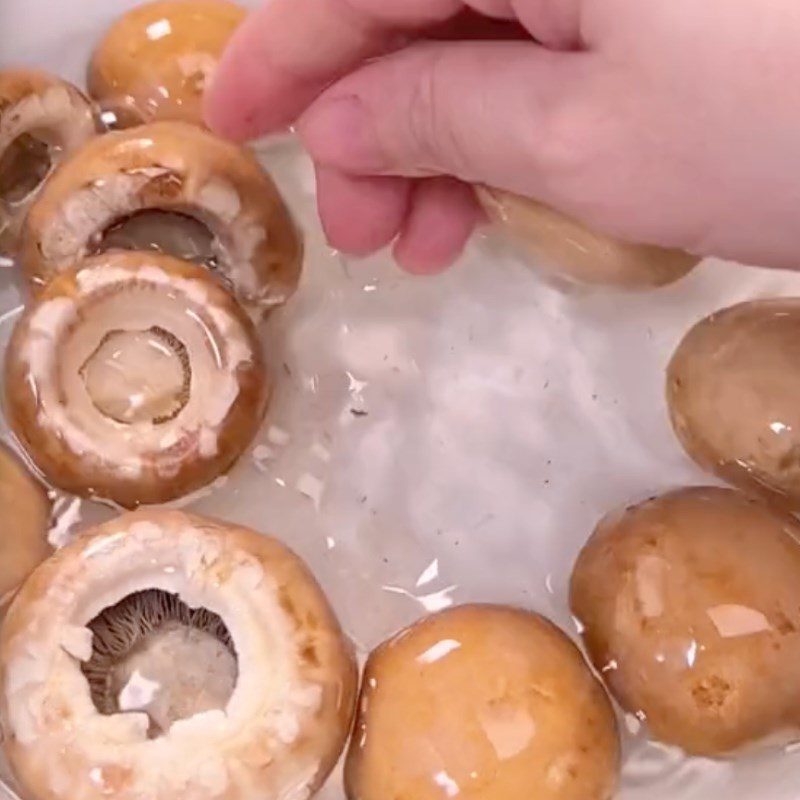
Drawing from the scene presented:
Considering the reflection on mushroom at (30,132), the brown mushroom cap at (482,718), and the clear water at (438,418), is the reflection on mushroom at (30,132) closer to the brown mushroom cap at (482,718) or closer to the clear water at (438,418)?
the clear water at (438,418)

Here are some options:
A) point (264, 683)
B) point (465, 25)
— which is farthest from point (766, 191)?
point (264, 683)

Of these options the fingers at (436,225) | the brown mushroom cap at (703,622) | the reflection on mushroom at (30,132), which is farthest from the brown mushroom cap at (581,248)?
the reflection on mushroom at (30,132)

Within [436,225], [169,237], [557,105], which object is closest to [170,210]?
[169,237]

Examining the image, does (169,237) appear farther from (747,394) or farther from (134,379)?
(747,394)

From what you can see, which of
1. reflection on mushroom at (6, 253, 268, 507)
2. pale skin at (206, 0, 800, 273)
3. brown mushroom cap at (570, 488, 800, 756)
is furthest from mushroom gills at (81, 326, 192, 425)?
brown mushroom cap at (570, 488, 800, 756)

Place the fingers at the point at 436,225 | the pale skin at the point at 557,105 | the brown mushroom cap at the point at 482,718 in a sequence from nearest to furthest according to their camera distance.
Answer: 1. the pale skin at the point at 557,105
2. the brown mushroom cap at the point at 482,718
3. the fingers at the point at 436,225

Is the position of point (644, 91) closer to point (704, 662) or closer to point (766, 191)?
point (766, 191)

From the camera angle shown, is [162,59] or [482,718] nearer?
[482,718]
